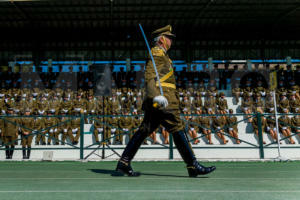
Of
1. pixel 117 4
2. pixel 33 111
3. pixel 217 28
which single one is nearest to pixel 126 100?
pixel 33 111

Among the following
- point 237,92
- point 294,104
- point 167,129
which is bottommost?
point 167,129

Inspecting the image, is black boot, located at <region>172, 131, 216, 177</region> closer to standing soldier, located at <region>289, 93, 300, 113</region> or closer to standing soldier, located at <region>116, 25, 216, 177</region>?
standing soldier, located at <region>116, 25, 216, 177</region>

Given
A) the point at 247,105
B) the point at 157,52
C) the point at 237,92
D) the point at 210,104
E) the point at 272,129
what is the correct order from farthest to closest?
1. the point at 237,92
2. the point at 210,104
3. the point at 247,105
4. the point at 272,129
5. the point at 157,52

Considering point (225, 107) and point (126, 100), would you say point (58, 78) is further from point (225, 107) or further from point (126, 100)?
point (225, 107)

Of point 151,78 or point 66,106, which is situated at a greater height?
point 151,78

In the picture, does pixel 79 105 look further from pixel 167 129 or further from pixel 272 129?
pixel 167 129

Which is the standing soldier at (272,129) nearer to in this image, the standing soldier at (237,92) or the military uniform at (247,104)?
the military uniform at (247,104)

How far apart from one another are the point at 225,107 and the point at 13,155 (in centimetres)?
805

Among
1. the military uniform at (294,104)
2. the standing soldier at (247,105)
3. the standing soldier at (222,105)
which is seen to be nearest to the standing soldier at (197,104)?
the standing soldier at (222,105)

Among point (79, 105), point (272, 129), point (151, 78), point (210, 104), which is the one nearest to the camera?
point (151, 78)

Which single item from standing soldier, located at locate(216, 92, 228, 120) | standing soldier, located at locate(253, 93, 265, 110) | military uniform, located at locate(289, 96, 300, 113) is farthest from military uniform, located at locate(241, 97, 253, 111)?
military uniform, located at locate(289, 96, 300, 113)

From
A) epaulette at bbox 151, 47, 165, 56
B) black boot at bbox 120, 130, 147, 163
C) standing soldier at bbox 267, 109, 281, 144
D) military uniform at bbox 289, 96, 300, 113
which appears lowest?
standing soldier at bbox 267, 109, 281, 144

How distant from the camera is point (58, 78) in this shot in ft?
49.9

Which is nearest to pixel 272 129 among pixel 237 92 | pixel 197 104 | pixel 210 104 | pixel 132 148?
pixel 210 104
